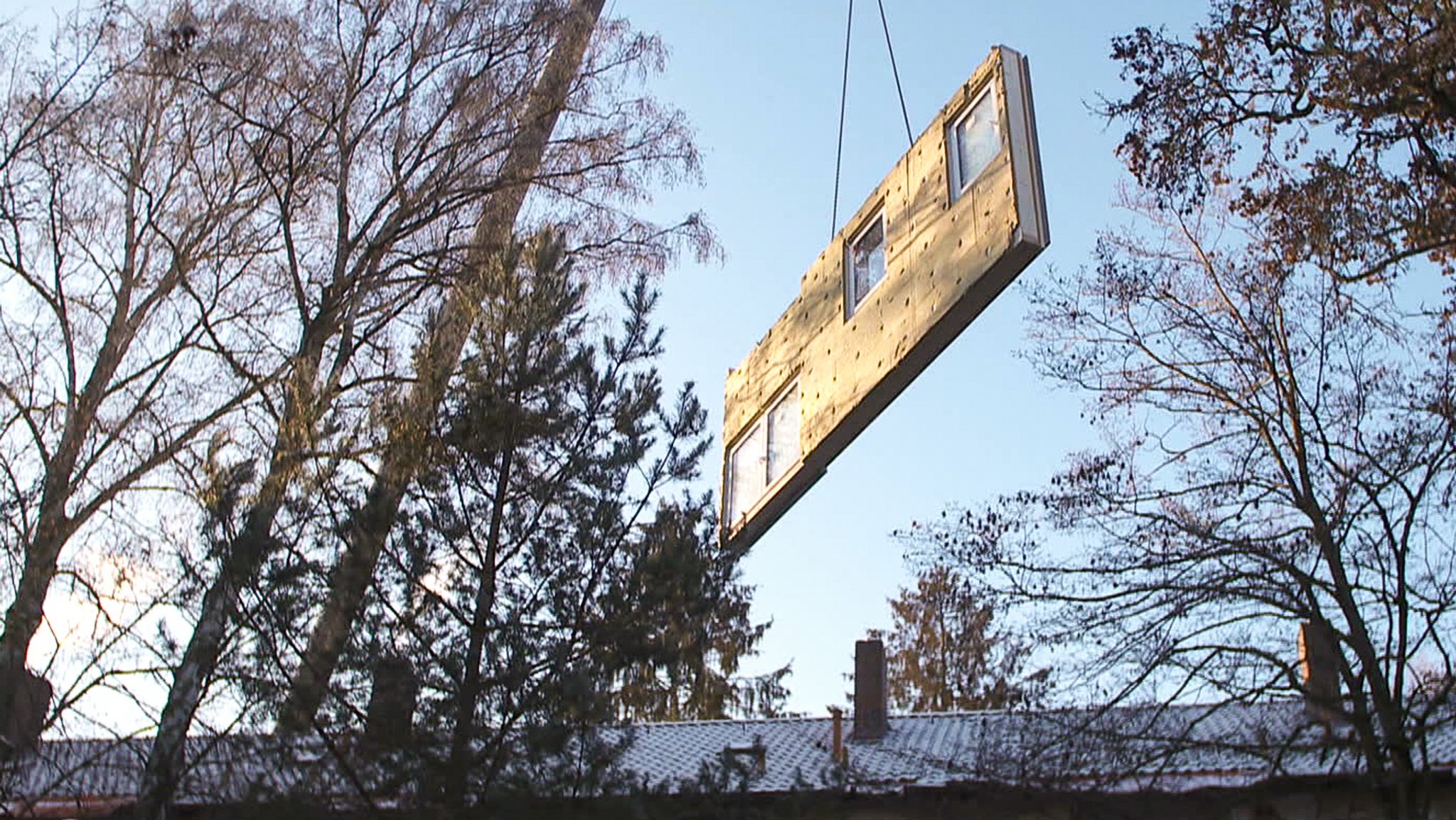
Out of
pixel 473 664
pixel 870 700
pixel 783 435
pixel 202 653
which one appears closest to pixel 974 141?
pixel 783 435

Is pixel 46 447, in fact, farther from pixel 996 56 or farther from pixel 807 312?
pixel 996 56

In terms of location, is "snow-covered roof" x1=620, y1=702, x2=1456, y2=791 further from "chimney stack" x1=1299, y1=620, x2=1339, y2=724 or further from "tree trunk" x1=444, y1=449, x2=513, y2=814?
"tree trunk" x1=444, y1=449, x2=513, y2=814

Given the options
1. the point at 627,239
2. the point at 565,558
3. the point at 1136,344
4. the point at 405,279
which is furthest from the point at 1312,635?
the point at 405,279

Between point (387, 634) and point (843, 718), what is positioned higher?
point (843, 718)

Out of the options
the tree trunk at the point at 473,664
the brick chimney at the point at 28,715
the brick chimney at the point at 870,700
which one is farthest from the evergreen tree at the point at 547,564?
the brick chimney at the point at 870,700

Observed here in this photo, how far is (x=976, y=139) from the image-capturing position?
735 cm

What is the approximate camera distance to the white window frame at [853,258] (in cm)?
796

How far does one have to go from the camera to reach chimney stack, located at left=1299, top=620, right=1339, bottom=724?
400 inches

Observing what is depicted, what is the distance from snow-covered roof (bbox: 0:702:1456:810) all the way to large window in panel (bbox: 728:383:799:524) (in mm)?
1396

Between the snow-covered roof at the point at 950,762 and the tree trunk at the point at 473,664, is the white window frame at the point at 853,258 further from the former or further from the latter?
the snow-covered roof at the point at 950,762

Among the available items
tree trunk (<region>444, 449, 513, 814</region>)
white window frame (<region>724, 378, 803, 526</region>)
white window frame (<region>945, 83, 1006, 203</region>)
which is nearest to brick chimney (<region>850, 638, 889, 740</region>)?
white window frame (<region>724, 378, 803, 526</region>)

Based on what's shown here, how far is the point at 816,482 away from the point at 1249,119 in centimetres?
541

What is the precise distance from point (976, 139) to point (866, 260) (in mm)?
1169

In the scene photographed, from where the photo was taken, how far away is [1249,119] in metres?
11.6
